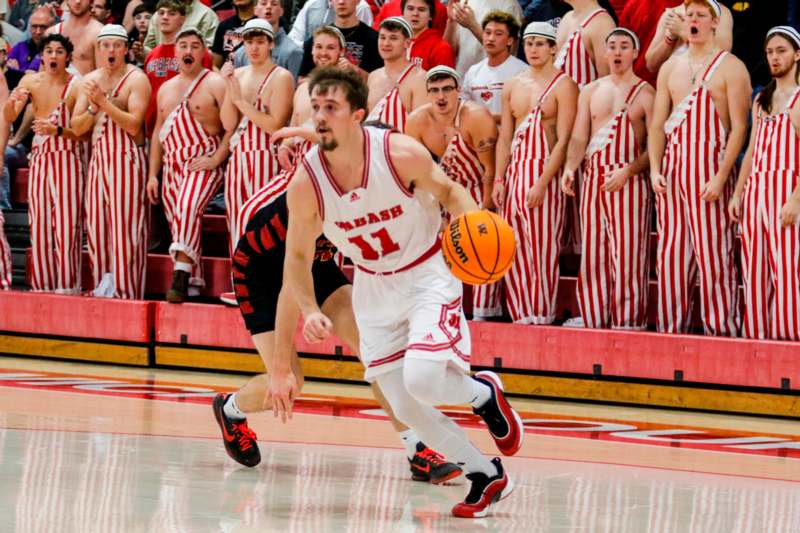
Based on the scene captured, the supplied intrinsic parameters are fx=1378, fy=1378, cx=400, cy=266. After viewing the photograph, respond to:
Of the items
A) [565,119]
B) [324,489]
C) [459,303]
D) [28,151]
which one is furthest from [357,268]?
[28,151]

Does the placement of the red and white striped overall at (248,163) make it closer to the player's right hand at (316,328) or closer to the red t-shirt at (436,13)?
the red t-shirt at (436,13)

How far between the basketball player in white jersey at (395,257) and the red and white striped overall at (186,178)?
17.4ft

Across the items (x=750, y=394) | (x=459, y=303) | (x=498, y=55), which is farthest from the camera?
(x=498, y=55)

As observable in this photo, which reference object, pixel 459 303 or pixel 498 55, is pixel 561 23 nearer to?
pixel 498 55

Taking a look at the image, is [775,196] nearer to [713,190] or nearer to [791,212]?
[791,212]

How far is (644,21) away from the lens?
1005 centimetres

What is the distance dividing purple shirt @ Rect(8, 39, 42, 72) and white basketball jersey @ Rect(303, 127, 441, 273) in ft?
27.6

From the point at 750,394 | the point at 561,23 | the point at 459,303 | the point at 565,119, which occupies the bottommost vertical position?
the point at 750,394

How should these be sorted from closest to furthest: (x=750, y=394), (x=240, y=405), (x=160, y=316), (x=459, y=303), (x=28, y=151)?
(x=459, y=303) < (x=240, y=405) < (x=750, y=394) < (x=160, y=316) < (x=28, y=151)

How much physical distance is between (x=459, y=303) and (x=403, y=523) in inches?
36.7

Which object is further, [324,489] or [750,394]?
[750,394]

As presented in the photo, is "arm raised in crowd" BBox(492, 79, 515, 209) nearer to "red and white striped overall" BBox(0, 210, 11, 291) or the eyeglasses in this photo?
the eyeglasses

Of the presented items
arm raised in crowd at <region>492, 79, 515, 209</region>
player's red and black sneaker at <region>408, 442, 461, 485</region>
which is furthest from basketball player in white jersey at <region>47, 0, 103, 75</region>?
player's red and black sneaker at <region>408, 442, 461, 485</region>

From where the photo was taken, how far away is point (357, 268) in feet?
18.8
